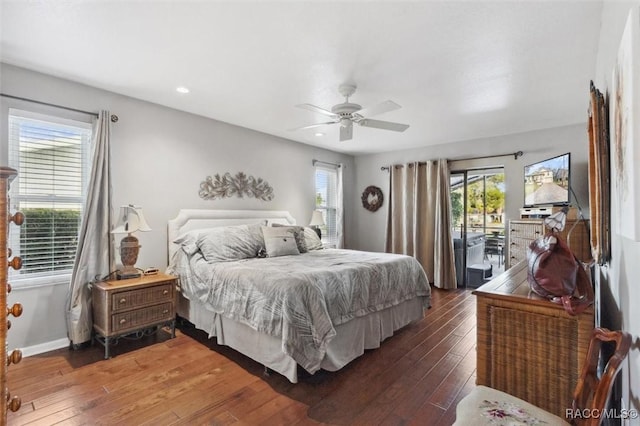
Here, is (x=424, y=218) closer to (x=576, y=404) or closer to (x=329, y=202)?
(x=329, y=202)

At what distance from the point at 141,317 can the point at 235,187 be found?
2.04 metres

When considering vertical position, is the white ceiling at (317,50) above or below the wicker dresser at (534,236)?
above

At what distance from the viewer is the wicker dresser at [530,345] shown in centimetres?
137

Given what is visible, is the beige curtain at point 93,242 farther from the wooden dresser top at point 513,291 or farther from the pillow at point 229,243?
the wooden dresser top at point 513,291

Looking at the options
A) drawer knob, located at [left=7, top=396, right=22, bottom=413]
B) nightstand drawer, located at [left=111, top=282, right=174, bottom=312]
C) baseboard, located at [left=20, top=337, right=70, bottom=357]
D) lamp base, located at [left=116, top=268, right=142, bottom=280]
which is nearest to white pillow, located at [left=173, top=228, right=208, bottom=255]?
nightstand drawer, located at [left=111, top=282, right=174, bottom=312]

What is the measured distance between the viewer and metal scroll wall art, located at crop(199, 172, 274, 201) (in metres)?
4.01

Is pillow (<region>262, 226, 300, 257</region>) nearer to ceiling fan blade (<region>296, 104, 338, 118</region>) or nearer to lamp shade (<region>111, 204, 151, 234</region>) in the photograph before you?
lamp shade (<region>111, 204, 151, 234</region>)

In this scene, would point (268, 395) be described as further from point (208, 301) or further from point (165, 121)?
point (165, 121)

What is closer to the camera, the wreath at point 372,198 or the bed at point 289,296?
the bed at point 289,296

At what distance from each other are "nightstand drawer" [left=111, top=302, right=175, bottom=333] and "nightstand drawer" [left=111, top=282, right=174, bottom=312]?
0.06m

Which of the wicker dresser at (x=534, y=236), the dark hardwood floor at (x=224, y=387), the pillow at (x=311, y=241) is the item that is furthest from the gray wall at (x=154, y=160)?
the wicker dresser at (x=534, y=236)

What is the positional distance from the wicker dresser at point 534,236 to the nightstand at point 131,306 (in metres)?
3.99

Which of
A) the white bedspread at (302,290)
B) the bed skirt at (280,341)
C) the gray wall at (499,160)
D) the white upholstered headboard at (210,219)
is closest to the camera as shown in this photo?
the white bedspread at (302,290)

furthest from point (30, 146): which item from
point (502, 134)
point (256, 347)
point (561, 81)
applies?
point (502, 134)
